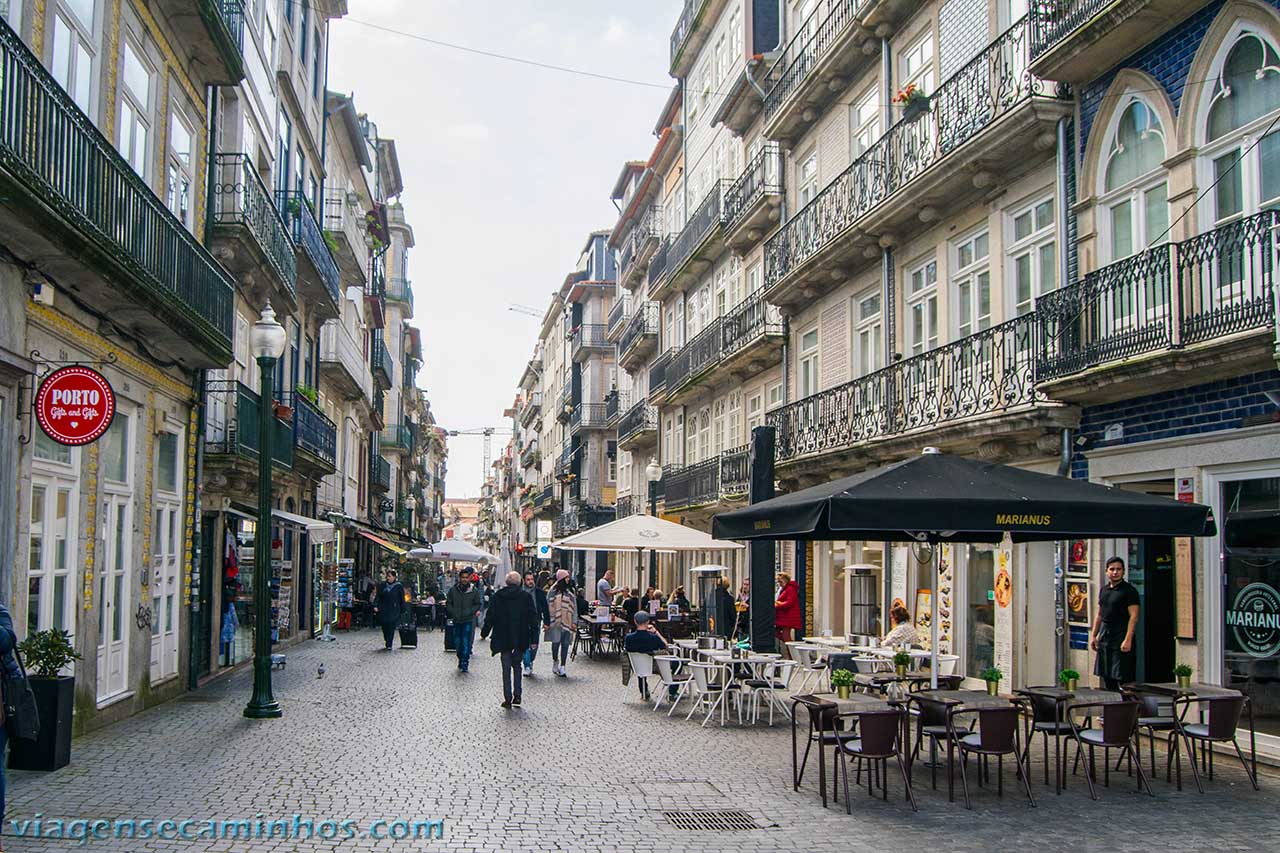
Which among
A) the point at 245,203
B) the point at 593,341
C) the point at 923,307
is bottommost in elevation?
the point at 923,307

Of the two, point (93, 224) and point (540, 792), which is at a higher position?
point (93, 224)

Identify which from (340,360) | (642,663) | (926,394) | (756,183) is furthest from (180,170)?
(340,360)

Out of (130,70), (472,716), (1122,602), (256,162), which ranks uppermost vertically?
(256,162)

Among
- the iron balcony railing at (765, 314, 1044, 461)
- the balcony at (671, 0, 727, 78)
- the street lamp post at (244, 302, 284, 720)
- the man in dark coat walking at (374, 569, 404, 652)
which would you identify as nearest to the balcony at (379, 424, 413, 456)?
the balcony at (671, 0, 727, 78)

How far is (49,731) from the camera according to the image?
31.4 feet

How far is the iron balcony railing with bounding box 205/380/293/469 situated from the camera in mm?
18422

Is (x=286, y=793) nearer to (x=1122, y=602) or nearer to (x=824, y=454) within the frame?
(x=1122, y=602)

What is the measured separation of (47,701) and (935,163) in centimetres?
1274

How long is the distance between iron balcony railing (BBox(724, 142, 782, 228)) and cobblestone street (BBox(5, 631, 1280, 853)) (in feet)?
49.4

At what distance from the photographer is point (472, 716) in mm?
14164

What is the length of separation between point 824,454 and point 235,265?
10074mm

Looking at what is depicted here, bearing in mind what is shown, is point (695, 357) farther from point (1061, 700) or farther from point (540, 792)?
point (540, 792)

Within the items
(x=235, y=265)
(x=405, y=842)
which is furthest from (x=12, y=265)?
(x=235, y=265)

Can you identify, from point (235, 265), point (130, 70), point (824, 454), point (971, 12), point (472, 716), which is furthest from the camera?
point (824, 454)
